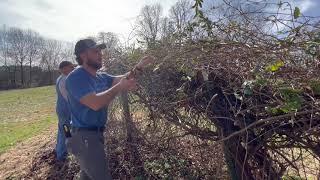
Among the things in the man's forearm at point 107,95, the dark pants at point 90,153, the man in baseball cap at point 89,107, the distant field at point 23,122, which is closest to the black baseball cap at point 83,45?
the man in baseball cap at point 89,107

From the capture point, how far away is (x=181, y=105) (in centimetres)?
349

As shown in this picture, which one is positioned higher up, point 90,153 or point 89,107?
point 89,107

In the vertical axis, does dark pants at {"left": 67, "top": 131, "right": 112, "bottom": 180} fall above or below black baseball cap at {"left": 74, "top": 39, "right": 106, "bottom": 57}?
below

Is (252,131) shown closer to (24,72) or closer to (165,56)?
(165,56)

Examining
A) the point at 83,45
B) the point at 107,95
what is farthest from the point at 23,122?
the point at 107,95

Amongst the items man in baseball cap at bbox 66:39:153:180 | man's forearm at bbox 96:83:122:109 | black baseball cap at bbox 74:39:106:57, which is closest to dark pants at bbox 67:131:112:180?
man in baseball cap at bbox 66:39:153:180

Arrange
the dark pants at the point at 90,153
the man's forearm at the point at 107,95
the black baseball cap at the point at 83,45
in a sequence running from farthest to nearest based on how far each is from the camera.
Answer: the black baseball cap at the point at 83,45, the dark pants at the point at 90,153, the man's forearm at the point at 107,95

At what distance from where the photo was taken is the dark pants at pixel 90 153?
3855 mm

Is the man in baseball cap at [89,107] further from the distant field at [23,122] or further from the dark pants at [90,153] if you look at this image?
the distant field at [23,122]

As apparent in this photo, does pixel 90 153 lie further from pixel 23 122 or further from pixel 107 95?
pixel 23 122

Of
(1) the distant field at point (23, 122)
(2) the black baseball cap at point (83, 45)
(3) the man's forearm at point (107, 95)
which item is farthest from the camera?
(1) the distant field at point (23, 122)

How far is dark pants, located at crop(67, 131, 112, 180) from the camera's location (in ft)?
12.6

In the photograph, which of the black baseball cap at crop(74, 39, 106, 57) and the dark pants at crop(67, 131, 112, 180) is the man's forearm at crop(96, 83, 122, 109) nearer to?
the dark pants at crop(67, 131, 112, 180)

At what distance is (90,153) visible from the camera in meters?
3.88
